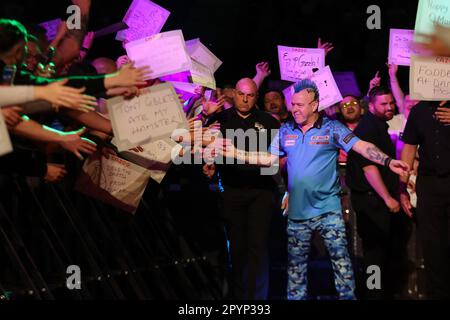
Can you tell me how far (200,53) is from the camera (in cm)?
787

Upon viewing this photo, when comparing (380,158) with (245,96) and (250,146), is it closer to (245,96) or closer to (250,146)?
(250,146)

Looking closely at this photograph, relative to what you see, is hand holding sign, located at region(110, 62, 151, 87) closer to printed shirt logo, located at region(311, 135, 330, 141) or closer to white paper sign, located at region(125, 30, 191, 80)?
white paper sign, located at region(125, 30, 191, 80)

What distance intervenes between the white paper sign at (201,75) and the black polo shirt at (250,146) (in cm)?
38

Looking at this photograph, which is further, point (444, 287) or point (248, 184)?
point (248, 184)

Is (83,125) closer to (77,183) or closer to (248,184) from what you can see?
(77,183)

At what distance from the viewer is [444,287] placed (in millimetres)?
6863

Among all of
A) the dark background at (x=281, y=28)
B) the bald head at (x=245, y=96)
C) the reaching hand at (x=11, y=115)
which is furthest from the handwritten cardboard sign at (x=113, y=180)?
the dark background at (x=281, y=28)

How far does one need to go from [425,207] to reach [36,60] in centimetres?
362

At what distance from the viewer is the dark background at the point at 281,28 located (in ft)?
35.2

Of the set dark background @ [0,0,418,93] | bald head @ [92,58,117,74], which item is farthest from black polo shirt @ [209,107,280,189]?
dark background @ [0,0,418,93]

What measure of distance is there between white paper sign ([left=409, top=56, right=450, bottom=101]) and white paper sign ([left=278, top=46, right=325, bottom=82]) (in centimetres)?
191

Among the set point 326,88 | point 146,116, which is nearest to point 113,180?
point 146,116

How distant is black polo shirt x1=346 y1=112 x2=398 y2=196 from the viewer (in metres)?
7.55
